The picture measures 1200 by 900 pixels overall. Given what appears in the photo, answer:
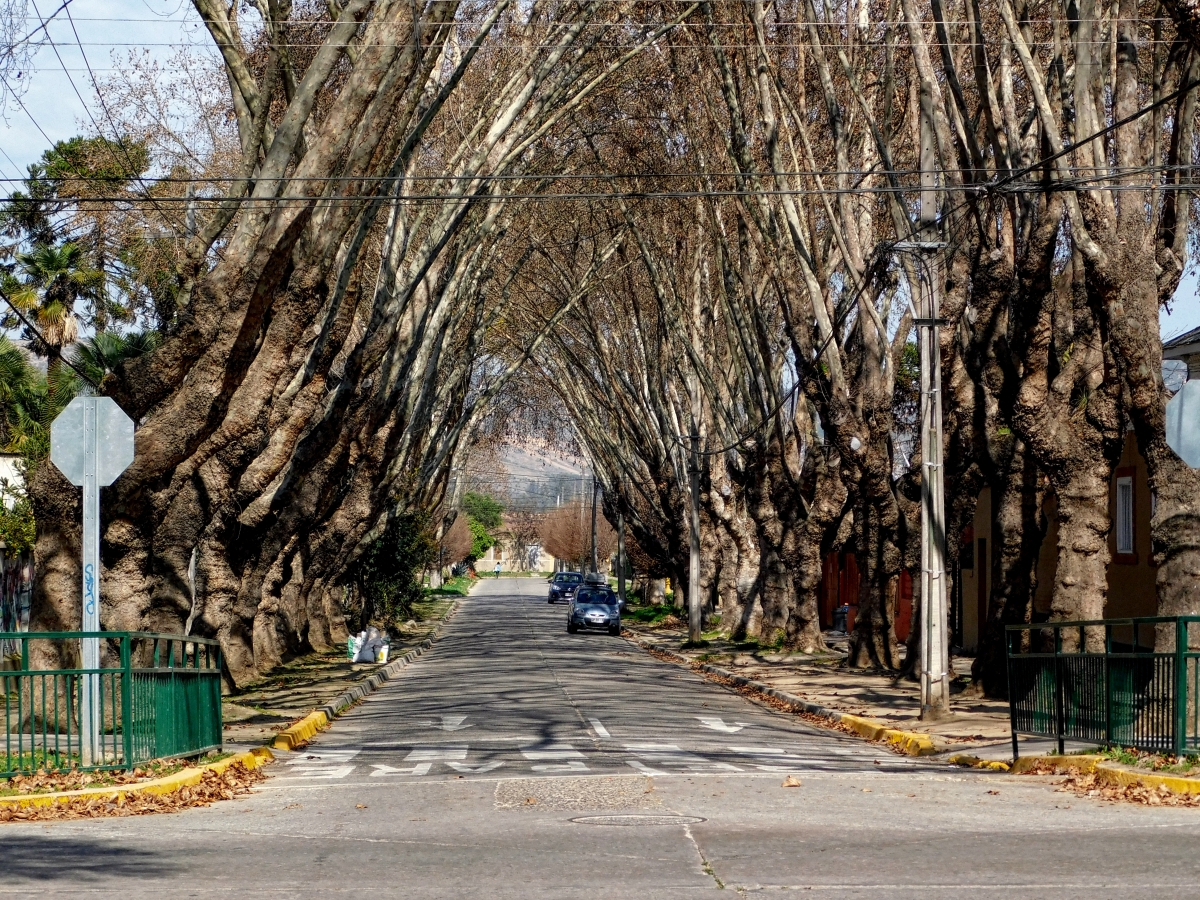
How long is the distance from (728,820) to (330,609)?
38.2 meters

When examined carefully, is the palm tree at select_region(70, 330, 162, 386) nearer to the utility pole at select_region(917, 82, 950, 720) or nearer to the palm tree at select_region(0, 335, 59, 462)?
the palm tree at select_region(0, 335, 59, 462)

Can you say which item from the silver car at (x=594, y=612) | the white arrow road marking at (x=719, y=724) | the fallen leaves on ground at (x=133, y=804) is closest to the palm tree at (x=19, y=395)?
the silver car at (x=594, y=612)

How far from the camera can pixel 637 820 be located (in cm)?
1088

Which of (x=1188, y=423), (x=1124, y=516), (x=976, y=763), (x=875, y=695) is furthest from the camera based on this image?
(x=1124, y=516)

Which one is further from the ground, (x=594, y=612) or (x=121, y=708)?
(x=121, y=708)

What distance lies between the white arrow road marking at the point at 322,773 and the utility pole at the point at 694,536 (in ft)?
85.1

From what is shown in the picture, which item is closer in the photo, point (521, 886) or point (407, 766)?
point (521, 886)

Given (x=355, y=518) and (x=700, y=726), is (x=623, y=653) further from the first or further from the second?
(x=700, y=726)

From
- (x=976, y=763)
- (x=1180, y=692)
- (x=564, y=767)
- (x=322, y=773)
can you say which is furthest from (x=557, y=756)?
(x=1180, y=692)

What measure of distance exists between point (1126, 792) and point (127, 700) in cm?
836

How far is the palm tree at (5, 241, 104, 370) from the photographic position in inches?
1537

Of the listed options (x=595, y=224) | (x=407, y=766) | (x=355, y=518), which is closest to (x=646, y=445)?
(x=595, y=224)

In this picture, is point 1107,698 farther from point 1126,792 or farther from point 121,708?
point 121,708

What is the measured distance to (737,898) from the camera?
306 inches
